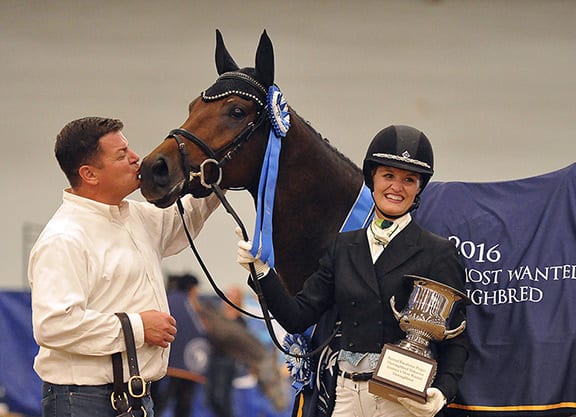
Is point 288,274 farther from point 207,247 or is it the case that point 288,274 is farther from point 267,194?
point 207,247

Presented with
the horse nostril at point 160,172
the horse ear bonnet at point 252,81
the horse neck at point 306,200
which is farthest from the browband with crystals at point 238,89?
the horse nostril at point 160,172

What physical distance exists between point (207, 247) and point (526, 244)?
13.9 feet

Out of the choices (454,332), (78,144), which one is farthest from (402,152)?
(78,144)

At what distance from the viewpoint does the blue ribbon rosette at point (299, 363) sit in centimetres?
249

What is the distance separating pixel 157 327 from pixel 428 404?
687 millimetres

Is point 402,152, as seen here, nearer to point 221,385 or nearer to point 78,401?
point 78,401

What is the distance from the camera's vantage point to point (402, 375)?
81.0 inches

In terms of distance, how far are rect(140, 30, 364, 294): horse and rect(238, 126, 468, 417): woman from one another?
0.25 m

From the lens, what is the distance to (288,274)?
262 centimetres

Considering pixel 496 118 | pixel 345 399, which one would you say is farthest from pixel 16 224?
pixel 345 399

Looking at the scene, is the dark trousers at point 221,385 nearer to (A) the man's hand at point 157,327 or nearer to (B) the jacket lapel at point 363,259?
(A) the man's hand at point 157,327

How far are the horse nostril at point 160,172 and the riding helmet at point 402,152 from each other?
471 millimetres

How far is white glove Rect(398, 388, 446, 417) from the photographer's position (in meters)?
2.07

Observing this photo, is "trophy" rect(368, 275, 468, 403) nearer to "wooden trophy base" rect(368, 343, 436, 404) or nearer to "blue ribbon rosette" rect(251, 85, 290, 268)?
"wooden trophy base" rect(368, 343, 436, 404)
